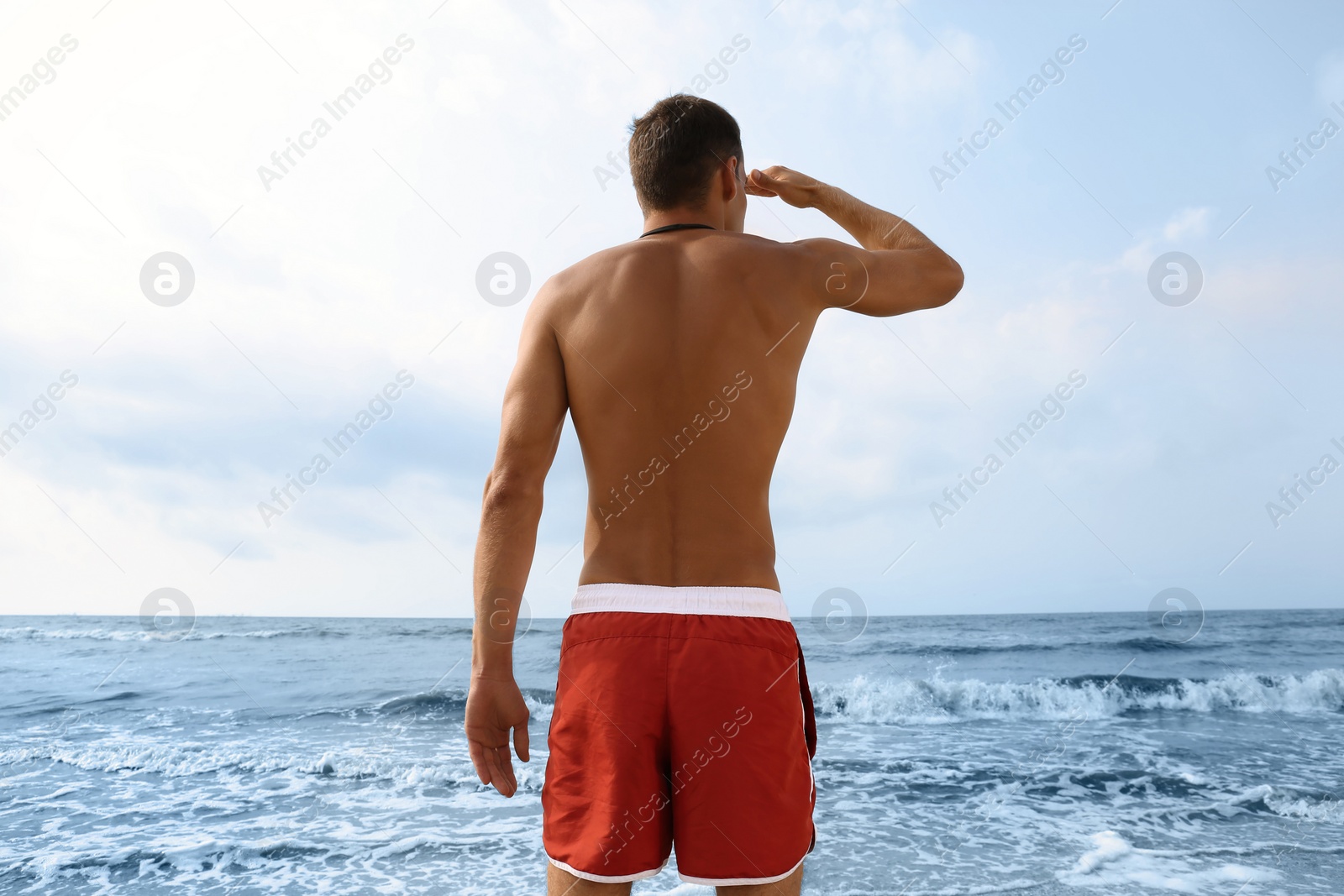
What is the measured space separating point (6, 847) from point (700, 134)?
7069mm

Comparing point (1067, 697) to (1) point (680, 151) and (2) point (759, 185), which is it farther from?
(1) point (680, 151)

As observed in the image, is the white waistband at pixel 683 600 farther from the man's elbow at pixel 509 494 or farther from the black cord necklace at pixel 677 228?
the black cord necklace at pixel 677 228

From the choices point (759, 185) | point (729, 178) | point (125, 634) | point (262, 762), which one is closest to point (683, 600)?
point (729, 178)

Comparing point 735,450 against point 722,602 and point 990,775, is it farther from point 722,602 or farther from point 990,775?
point 990,775

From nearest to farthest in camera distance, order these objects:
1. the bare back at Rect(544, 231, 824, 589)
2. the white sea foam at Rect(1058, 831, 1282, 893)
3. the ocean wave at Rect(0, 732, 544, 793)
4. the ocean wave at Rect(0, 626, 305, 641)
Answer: the bare back at Rect(544, 231, 824, 589) → the white sea foam at Rect(1058, 831, 1282, 893) → the ocean wave at Rect(0, 732, 544, 793) → the ocean wave at Rect(0, 626, 305, 641)

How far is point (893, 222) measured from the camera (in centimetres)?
207

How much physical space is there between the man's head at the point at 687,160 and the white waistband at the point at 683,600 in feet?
2.99

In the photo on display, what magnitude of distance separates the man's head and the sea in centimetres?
411

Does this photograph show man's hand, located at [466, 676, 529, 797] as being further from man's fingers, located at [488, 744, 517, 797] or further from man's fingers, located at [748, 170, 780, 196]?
man's fingers, located at [748, 170, 780, 196]

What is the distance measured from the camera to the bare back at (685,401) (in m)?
1.66

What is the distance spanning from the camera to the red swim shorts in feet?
5.01

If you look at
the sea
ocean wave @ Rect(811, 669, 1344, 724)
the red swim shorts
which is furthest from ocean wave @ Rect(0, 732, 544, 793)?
the red swim shorts

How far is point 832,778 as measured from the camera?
7254mm

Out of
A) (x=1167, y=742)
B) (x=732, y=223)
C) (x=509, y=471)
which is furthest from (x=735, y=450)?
(x=1167, y=742)
